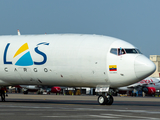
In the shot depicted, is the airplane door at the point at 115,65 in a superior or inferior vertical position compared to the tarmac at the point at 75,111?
superior

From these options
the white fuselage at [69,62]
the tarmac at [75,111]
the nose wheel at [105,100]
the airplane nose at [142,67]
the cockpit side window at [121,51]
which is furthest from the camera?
the nose wheel at [105,100]

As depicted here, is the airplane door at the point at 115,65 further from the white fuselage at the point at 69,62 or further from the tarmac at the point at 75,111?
the tarmac at the point at 75,111

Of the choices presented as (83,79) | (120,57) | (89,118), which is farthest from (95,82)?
(89,118)

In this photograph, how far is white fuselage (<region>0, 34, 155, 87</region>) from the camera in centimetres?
3244

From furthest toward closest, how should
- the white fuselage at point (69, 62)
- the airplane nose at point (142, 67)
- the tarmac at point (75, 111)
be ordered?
the white fuselage at point (69, 62) < the airplane nose at point (142, 67) < the tarmac at point (75, 111)

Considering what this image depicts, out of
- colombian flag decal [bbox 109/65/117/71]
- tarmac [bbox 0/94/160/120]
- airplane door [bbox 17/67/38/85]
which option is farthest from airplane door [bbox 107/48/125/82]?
airplane door [bbox 17/67/38/85]

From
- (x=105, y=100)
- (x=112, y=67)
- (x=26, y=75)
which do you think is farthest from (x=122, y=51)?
(x=26, y=75)

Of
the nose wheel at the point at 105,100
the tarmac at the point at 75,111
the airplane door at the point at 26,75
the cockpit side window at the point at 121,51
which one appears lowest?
the tarmac at the point at 75,111

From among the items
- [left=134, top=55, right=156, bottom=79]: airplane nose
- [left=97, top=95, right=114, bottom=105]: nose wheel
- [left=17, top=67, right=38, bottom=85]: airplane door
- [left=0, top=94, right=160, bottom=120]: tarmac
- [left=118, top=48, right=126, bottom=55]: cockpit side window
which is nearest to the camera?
[left=0, top=94, right=160, bottom=120]: tarmac

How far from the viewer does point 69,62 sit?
112 feet

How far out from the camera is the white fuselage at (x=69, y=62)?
32.4 m

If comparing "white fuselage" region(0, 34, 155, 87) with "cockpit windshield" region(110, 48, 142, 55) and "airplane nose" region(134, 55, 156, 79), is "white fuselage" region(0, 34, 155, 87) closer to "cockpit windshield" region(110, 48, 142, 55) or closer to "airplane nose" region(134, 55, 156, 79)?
"airplane nose" region(134, 55, 156, 79)

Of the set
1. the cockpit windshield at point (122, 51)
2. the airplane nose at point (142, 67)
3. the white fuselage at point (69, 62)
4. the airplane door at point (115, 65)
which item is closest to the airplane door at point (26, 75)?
the white fuselage at point (69, 62)

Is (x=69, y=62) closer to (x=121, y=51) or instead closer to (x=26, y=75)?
(x=26, y=75)
